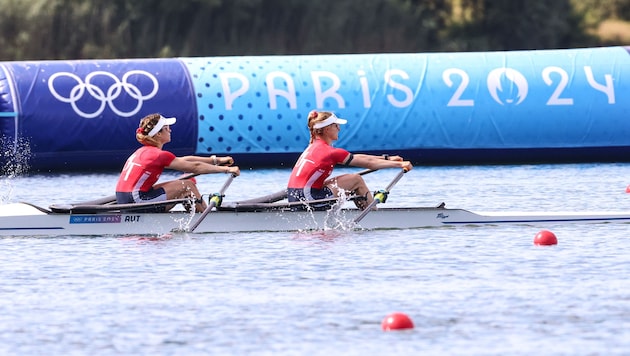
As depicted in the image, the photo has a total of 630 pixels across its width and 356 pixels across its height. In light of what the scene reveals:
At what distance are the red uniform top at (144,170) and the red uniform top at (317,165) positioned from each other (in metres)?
1.58

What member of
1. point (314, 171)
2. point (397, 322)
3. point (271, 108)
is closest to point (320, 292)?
point (397, 322)

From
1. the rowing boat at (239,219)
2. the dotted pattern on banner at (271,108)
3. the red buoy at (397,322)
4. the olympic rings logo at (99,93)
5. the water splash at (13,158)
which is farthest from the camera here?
the dotted pattern on banner at (271,108)

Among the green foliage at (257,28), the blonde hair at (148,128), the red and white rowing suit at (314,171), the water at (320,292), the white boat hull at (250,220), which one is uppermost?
the green foliage at (257,28)

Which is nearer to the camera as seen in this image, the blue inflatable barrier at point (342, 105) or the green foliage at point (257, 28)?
the blue inflatable barrier at point (342, 105)

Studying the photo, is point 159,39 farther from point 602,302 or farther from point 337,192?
point 602,302

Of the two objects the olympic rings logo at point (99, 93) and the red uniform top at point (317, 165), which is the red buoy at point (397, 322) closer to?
the red uniform top at point (317, 165)

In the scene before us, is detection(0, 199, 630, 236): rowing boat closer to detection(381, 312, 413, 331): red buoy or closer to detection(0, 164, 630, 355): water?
detection(0, 164, 630, 355): water

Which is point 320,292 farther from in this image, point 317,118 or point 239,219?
point 317,118

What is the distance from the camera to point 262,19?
1964 inches

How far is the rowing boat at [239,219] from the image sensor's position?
16250 mm

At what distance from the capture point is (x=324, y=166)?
55.2ft

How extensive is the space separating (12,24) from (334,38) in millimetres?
11328

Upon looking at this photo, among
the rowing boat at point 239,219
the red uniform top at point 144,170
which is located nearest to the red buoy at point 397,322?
the rowing boat at point 239,219

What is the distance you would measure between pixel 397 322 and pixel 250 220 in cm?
599
